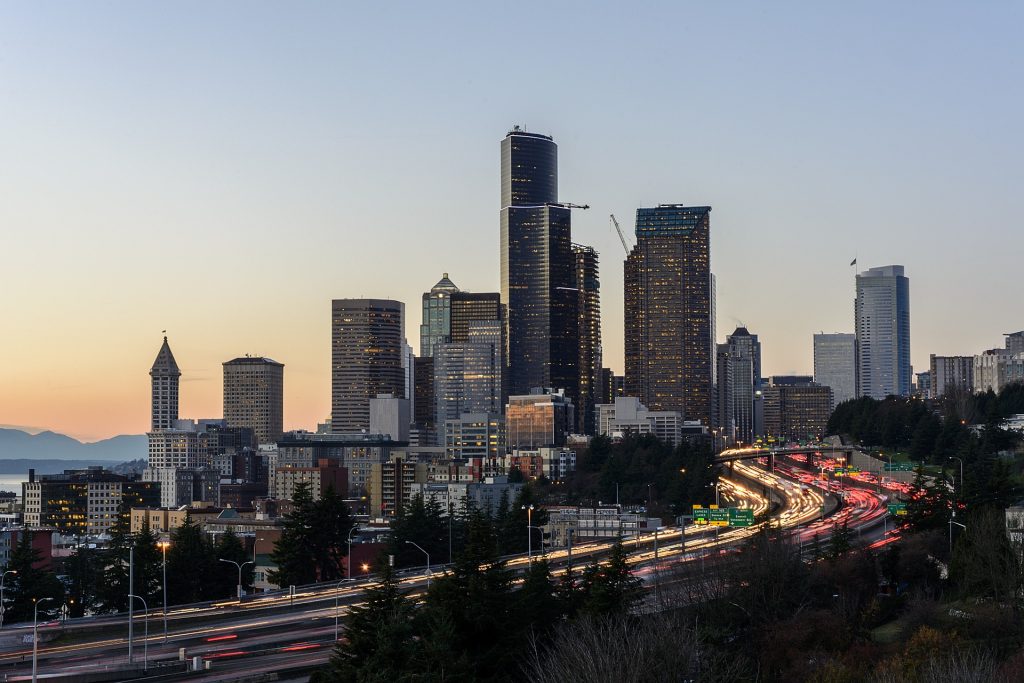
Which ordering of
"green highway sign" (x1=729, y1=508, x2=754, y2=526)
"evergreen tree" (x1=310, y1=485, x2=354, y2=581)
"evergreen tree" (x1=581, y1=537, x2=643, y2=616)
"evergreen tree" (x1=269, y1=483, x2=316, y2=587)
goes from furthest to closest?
"green highway sign" (x1=729, y1=508, x2=754, y2=526), "evergreen tree" (x1=310, y1=485, x2=354, y2=581), "evergreen tree" (x1=269, y1=483, x2=316, y2=587), "evergreen tree" (x1=581, y1=537, x2=643, y2=616)

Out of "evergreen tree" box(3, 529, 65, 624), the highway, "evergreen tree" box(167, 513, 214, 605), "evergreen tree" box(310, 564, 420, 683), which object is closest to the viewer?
"evergreen tree" box(310, 564, 420, 683)

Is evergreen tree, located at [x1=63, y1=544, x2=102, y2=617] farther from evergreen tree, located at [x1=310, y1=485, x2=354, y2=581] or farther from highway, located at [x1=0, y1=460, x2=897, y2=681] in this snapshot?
highway, located at [x1=0, y1=460, x2=897, y2=681]

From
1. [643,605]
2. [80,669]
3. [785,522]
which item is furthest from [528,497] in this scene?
[80,669]

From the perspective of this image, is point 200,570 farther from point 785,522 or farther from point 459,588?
point 785,522

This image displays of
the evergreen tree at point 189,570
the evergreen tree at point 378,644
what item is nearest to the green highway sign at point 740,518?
the evergreen tree at point 189,570

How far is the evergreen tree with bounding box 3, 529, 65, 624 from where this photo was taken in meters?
101

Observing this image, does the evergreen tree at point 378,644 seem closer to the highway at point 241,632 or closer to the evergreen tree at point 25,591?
the highway at point 241,632

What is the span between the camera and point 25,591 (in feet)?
335

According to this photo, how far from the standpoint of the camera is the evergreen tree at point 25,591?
10100 cm

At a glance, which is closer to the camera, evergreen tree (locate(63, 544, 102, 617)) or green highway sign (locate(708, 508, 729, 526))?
evergreen tree (locate(63, 544, 102, 617))

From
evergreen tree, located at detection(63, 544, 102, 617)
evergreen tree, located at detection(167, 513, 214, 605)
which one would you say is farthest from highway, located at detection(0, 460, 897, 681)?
evergreen tree, located at detection(63, 544, 102, 617)

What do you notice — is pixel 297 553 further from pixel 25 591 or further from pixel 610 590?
pixel 610 590

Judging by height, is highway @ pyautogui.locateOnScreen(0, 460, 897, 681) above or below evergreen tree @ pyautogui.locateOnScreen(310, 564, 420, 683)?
below

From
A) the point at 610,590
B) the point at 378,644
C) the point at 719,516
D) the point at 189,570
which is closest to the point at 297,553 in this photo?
the point at 189,570
